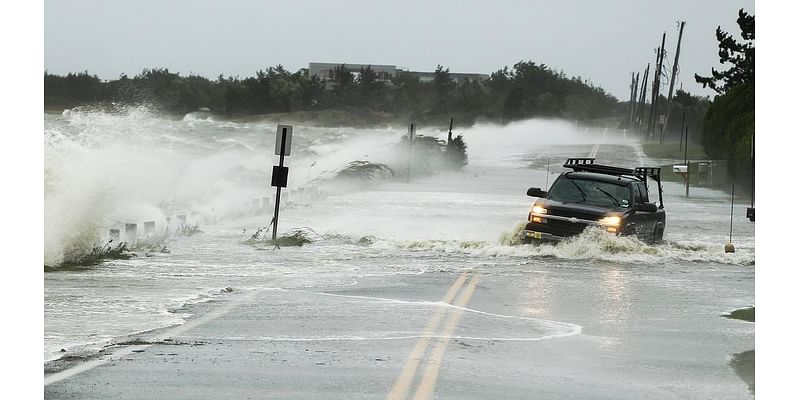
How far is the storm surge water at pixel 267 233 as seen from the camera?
14.8 metres

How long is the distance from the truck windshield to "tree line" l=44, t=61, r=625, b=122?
80968 millimetres

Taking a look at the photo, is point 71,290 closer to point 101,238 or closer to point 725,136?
point 101,238

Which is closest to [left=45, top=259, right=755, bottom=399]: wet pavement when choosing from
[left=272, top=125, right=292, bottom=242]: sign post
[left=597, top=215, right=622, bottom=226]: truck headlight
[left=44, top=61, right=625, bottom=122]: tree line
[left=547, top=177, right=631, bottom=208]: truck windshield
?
[left=597, top=215, right=622, bottom=226]: truck headlight

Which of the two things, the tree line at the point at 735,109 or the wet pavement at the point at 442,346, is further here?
the tree line at the point at 735,109

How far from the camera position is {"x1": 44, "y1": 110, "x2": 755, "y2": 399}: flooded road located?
8.78 meters

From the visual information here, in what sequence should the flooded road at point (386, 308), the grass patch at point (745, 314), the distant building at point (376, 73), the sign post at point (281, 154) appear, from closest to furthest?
the flooded road at point (386, 308) → the grass patch at point (745, 314) → the sign post at point (281, 154) → the distant building at point (376, 73)

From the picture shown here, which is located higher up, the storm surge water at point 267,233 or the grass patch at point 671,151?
the grass patch at point 671,151

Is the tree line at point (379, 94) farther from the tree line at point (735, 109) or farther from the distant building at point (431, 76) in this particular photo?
the tree line at point (735, 109)

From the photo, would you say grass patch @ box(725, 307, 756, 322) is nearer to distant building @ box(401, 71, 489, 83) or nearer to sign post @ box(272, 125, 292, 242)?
sign post @ box(272, 125, 292, 242)

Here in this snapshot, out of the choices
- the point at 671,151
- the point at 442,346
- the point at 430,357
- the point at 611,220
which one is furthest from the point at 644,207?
the point at 671,151

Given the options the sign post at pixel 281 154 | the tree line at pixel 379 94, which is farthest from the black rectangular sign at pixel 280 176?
the tree line at pixel 379 94

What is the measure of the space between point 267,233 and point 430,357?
16.9m

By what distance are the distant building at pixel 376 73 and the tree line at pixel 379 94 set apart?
428 millimetres

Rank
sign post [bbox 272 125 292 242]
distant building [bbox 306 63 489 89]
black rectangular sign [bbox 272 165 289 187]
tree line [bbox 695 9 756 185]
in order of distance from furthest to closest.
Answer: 1. distant building [bbox 306 63 489 89]
2. tree line [bbox 695 9 756 185]
3. black rectangular sign [bbox 272 165 289 187]
4. sign post [bbox 272 125 292 242]
